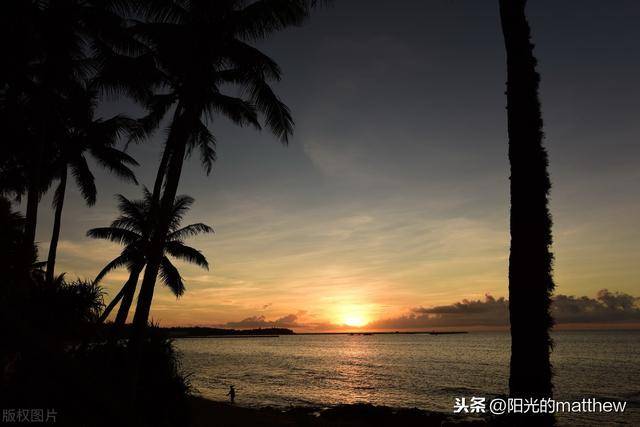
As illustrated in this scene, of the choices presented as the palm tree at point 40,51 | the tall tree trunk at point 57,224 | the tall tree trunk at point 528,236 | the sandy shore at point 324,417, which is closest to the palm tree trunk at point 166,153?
the palm tree at point 40,51

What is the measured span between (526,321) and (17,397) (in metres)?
9.78

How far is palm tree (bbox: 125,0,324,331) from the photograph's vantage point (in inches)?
435

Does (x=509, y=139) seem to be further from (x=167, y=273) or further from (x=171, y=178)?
(x=167, y=273)

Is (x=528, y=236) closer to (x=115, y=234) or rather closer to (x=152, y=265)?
(x=152, y=265)

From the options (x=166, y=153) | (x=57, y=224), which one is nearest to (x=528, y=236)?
(x=166, y=153)

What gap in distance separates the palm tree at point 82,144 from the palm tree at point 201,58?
6.13 metres

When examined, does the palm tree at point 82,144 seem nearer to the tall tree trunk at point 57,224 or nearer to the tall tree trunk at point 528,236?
the tall tree trunk at point 57,224

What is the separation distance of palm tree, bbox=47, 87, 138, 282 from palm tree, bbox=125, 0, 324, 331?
6128 mm

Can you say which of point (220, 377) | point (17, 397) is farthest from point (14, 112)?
point (220, 377)

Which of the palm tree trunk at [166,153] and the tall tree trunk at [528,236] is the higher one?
the palm tree trunk at [166,153]

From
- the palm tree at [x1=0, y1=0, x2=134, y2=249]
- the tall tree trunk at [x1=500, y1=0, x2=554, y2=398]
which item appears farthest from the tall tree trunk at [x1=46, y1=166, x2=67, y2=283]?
the tall tree trunk at [x1=500, y1=0, x2=554, y2=398]

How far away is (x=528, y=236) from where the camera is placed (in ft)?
18.3

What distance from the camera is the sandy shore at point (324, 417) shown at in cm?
1852

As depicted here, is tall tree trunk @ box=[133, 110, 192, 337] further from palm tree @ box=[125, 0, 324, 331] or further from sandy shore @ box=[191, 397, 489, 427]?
sandy shore @ box=[191, 397, 489, 427]
